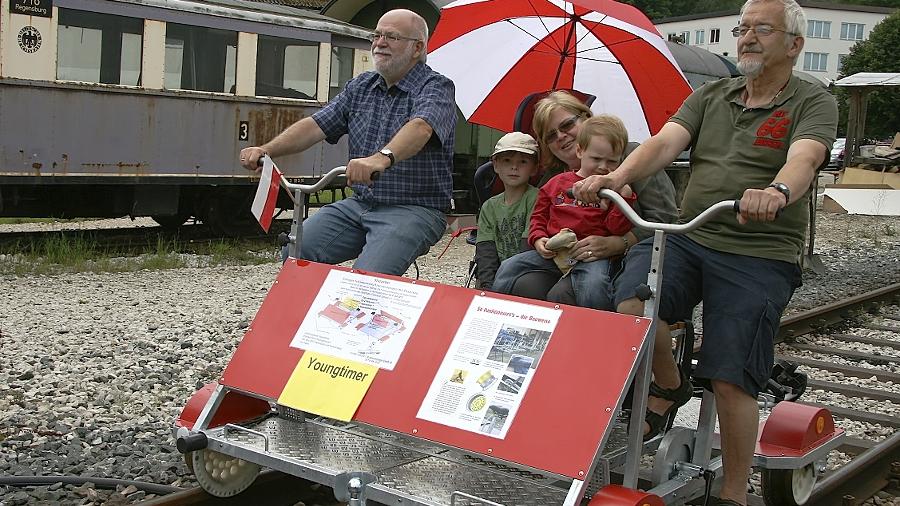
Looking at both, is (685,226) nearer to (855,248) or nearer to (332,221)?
(332,221)

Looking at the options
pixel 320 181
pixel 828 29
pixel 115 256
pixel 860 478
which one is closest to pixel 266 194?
pixel 320 181

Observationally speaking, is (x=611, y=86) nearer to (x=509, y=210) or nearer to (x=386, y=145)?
(x=509, y=210)

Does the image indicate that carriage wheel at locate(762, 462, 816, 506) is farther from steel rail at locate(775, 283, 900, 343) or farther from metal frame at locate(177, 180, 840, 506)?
steel rail at locate(775, 283, 900, 343)

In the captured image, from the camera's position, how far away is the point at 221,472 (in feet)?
13.6

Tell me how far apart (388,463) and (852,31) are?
301 ft

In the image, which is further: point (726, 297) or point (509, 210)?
point (509, 210)

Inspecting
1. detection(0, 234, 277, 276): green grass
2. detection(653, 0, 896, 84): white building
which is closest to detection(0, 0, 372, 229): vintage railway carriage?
detection(0, 234, 277, 276): green grass

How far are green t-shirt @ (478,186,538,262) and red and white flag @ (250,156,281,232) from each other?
1063 millimetres

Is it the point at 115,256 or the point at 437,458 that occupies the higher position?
the point at 437,458

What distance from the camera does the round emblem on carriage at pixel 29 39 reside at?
11547mm

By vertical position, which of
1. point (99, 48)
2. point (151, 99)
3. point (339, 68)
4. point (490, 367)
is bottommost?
point (490, 367)

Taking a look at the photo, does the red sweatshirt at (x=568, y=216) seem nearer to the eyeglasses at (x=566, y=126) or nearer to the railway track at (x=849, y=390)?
the eyeglasses at (x=566, y=126)

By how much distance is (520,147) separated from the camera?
4.85 meters

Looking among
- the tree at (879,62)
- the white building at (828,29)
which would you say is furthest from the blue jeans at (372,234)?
the white building at (828,29)
